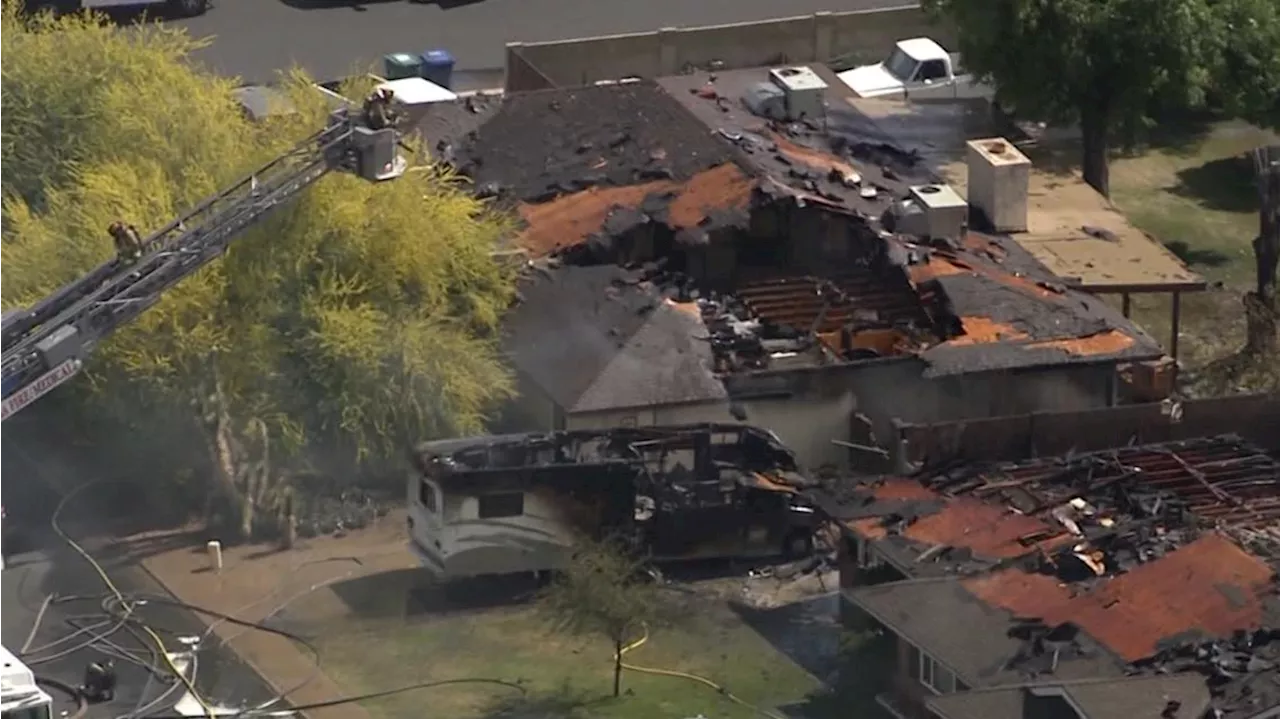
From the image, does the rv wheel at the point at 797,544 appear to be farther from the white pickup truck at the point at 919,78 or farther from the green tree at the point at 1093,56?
the white pickup truck at the point at 919,78

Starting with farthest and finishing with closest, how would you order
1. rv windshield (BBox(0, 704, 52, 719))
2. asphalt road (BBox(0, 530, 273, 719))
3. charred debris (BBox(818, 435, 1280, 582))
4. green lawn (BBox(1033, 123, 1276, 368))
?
1. green lawn (BBox(1033, 123, 1276, 368))
2. asphalt road (BBox(0, 530, 273, 719))
3. charred debris (BBox(818, 435, 1280, 582))
4. rv windshield (BBox(0, 704, 52, 719))

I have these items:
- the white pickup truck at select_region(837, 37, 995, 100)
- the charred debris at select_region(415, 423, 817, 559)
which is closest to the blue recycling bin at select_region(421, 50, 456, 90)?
the white pickup truck at select_region(837, 37, 995, 100)

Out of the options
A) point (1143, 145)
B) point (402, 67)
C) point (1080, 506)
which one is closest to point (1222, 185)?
point (1143, 145)

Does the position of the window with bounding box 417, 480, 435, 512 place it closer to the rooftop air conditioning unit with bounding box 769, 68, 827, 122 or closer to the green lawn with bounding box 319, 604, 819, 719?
the green lawn with bounding box 319, 604, 819, 719

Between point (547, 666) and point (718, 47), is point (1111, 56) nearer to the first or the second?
point (718, 47)

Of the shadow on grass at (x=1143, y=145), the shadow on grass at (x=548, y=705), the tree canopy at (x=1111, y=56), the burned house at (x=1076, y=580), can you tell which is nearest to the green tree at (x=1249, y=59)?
the tree canopy at (x=1111, y=56)

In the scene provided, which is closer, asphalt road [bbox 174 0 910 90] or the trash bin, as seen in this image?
the trash bin
